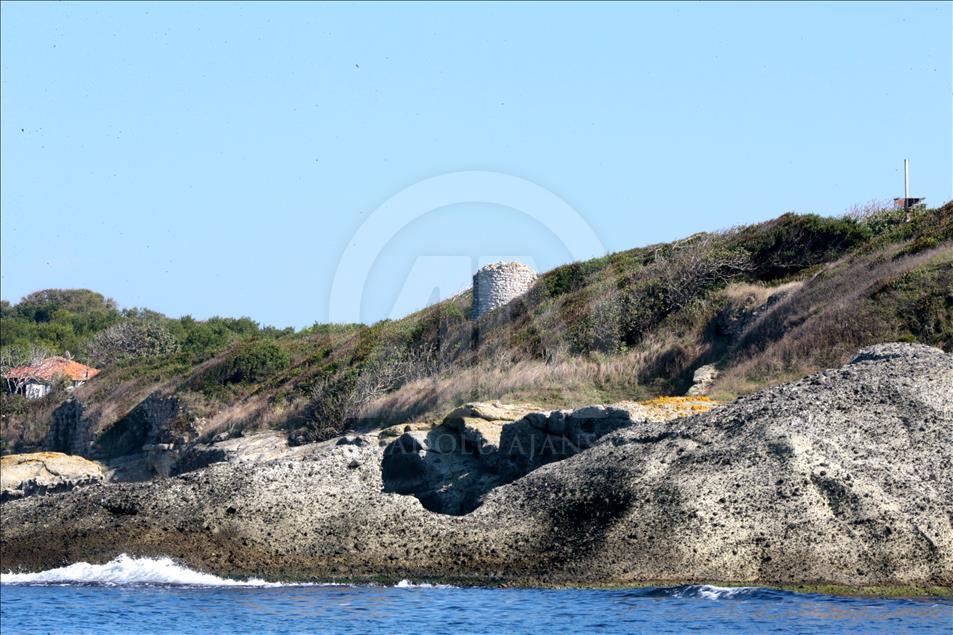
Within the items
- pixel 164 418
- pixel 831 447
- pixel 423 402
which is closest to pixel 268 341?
pixel 164 418

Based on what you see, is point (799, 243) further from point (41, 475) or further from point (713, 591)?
point (41, 475)

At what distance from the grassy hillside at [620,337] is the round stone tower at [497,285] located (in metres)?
0.80

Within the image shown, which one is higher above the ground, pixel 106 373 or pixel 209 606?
pixel 106 373

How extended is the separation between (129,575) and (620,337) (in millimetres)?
17533

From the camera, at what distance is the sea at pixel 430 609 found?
65.5 feet

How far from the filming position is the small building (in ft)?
218

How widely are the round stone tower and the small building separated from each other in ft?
76.4

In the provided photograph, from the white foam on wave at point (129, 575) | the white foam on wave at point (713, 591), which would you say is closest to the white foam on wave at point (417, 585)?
the white foam on wave at point (129, 575)

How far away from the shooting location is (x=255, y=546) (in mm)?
25922

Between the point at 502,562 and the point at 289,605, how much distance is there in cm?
365

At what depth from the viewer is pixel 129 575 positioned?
26453 millimetres

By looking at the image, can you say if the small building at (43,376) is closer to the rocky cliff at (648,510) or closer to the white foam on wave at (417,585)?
the rocky cliff at (648,510)

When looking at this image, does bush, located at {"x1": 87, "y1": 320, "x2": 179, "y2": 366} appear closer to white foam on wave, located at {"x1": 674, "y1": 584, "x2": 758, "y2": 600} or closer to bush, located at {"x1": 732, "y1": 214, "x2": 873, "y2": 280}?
bush, located at {"x1": 732, "y1": 214, "x2": 873, "y2": 280}

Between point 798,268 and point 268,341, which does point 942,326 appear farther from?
point 268,341
